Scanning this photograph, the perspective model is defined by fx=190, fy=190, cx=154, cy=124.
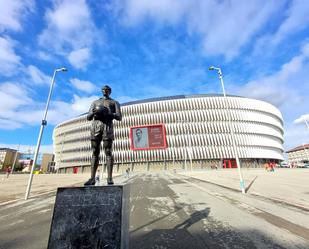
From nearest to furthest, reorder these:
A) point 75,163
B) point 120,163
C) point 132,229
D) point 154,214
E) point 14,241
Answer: point 14,241 < point 132,229 < point 154,214 < point 120,163 < point 75,163

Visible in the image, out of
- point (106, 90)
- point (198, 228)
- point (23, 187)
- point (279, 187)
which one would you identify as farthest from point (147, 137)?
point (106, 90)

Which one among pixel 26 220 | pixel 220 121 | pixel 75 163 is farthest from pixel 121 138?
pixel 26 220

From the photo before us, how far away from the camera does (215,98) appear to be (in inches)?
3024

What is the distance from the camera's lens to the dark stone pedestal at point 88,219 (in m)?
3.27

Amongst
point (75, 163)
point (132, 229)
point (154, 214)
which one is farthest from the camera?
point (75, 163)

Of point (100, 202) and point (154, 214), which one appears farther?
point (154, 214)

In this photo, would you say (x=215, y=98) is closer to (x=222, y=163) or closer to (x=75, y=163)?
Answer: (x=222, y=163)

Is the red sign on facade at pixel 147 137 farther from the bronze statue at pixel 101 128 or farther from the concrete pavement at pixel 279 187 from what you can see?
the bronze statue at pixel 101 128

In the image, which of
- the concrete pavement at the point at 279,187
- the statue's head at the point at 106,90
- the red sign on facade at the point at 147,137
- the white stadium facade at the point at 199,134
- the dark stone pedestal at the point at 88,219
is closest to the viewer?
the dark stone pedestal at the point at 88,219

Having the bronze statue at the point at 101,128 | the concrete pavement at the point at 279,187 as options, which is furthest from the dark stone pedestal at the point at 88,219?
the concrete pavement at the point at 279,187

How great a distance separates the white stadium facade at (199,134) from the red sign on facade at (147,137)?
2.06 metres

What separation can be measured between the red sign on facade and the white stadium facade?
2.06 m

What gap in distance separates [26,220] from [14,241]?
7.80 ft

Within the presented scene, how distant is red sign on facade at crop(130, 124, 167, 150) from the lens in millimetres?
73562
